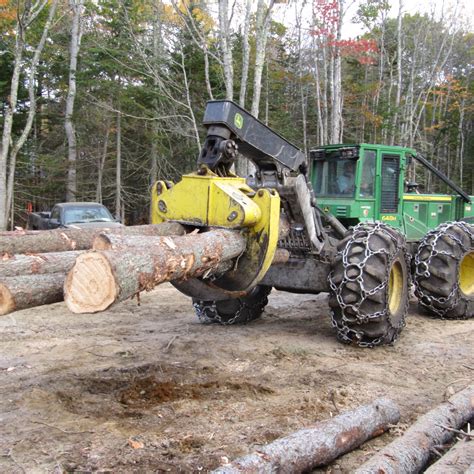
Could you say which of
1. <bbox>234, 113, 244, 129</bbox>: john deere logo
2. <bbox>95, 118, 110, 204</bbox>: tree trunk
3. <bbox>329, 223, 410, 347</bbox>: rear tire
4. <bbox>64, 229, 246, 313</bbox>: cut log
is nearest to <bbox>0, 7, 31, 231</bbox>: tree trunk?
<bbox>95, 118, 110, 204</bbox>: tree trunk

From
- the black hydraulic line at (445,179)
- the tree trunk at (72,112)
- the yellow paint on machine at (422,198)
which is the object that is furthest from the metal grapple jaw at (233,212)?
the tree trunk at (72,112)

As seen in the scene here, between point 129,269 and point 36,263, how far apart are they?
2.73 ft

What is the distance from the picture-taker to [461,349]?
6.58 metres

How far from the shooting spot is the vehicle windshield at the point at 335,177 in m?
8.85

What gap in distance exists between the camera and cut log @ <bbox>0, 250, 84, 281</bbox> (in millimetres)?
3874

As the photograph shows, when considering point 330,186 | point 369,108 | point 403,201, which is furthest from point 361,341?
point 369,108

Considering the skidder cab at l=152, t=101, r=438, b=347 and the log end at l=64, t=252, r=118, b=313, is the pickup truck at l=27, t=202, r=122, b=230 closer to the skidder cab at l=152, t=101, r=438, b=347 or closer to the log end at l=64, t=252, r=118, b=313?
the skidder cab at l=152, t=101, r=438, b=347

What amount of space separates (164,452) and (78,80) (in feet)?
69.9

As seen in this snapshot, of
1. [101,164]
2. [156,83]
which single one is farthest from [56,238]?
[101,164]

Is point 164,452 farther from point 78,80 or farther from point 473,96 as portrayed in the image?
point 473,96

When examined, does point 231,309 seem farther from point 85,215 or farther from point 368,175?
point 85,215

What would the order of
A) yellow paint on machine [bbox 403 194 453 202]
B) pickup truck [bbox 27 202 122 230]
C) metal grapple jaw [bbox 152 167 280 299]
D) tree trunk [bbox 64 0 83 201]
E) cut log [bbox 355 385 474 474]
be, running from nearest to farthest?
1. cut log [bbox 355 385 474 474]
2. metal grapple jaw [bbox 152 167 280 299]
3. yellow paint on machine [bbox 403 194 453 202]
4. pickup truck [bbox 27 202 122 230]
5. tree trunk [bbox 64 0 83 201]

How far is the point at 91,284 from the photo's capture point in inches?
138

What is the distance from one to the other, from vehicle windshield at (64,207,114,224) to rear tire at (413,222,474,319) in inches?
377
